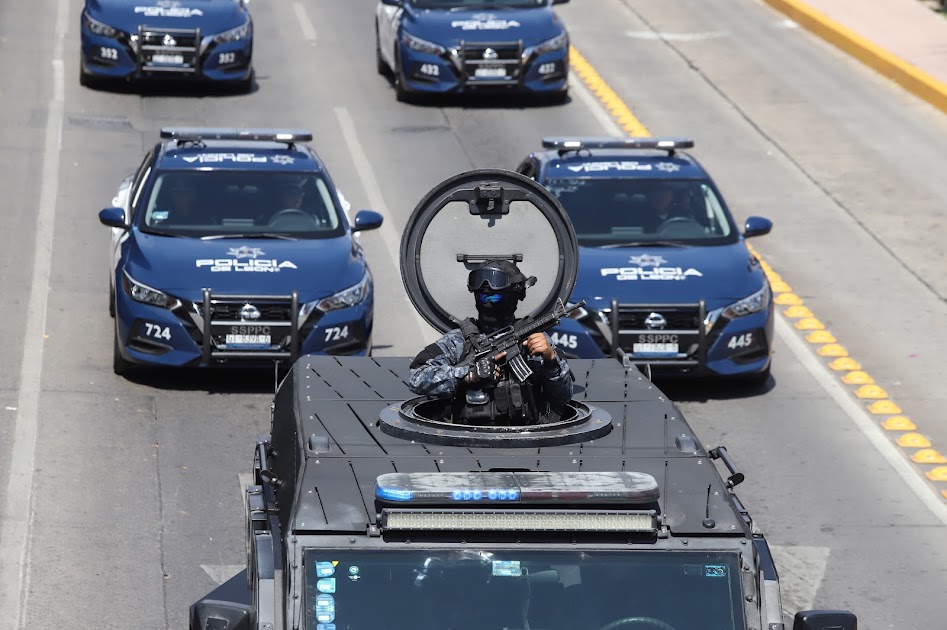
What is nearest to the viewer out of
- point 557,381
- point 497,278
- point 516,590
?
point 516,590

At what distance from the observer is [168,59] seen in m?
24.6

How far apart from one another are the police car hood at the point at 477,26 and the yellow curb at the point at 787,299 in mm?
8233

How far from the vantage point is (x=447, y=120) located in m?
24.6

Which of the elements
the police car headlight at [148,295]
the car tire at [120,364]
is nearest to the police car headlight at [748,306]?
the police car headlight at [148,295]

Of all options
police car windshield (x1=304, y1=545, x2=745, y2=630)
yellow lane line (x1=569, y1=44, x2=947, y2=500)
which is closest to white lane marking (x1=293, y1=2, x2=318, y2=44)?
yellow lane line (x1=569, y1=44, x2=947, y2=500)

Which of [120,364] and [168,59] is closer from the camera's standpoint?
[120,364]

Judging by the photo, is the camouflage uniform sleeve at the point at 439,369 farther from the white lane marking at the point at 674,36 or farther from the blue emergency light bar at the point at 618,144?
the white lane marking at the point at 674,36

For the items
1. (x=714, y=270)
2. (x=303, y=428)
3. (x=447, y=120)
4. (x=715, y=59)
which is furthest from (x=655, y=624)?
(x=715, y=59)

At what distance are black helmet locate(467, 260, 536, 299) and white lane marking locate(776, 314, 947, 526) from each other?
19.0ft

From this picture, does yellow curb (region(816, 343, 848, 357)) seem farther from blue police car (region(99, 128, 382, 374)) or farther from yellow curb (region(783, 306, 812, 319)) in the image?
blue police car (region(99, 128, 382, 374))

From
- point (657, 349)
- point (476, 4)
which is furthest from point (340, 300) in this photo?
point (476, 4)

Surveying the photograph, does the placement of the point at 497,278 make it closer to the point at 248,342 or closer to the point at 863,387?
the point at 248,342

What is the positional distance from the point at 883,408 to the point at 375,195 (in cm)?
792

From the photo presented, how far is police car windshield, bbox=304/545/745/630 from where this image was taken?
5.60 meters
